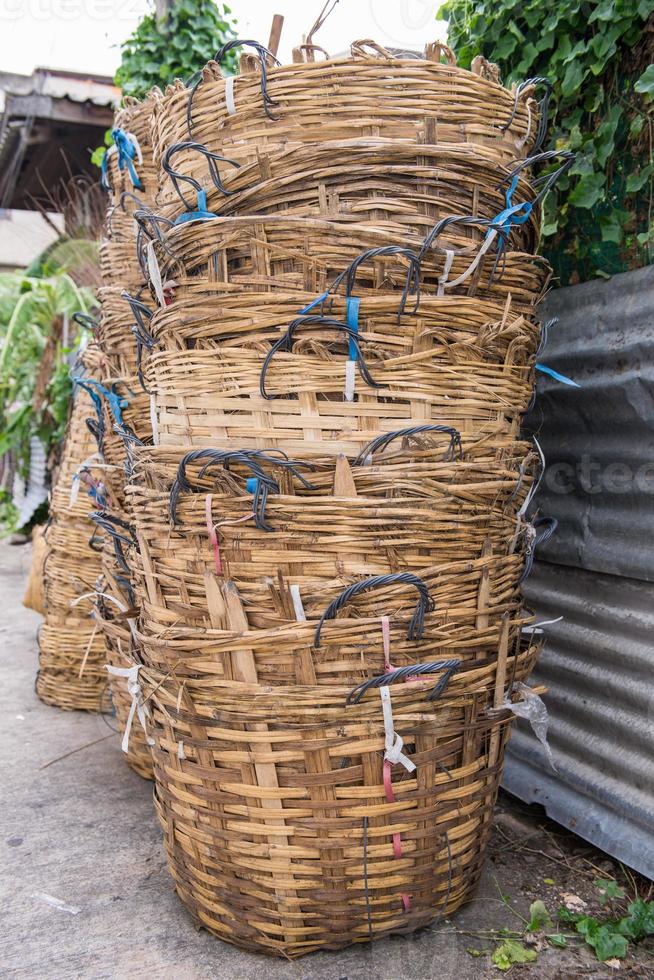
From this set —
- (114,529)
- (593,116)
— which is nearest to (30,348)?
(114,529)

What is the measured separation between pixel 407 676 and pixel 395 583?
195mm

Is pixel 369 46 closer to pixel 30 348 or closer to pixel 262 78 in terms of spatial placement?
pixel 262 78

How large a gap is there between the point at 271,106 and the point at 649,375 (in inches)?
44.7

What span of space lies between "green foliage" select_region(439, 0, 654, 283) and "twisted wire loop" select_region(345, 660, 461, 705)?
1.25m

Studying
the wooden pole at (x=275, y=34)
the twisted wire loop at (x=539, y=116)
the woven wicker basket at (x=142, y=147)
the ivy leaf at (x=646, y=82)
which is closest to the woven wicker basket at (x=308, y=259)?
the twisted wire loop at (x=539, y=116)

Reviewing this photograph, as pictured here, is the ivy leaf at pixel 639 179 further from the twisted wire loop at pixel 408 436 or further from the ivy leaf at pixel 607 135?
the twisted wire loop at pixel 408 436

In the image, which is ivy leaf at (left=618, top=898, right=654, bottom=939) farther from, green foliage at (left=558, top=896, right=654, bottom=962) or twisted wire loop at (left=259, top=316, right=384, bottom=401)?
twisted wire loop at (left=259, top=316, right=384, bottom=401)

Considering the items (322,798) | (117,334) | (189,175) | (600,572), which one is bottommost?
(322,798)

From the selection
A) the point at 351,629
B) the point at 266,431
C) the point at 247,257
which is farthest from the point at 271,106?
the point at 351,629

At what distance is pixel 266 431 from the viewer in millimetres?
1540

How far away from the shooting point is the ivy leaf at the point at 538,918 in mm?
1784

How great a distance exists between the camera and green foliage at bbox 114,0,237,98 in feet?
15.0

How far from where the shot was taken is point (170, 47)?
181 inches

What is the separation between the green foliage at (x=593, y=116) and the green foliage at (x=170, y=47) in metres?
2.75
